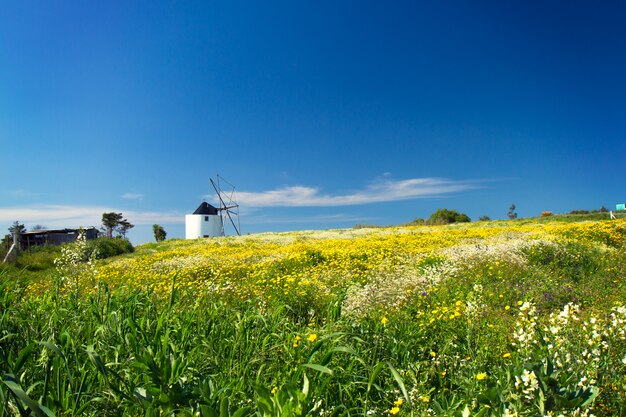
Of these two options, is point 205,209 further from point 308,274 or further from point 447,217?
point 308,274

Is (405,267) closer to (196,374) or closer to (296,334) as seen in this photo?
(296,334)

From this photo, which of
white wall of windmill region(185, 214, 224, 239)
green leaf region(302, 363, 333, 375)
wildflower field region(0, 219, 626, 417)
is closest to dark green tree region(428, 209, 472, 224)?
white wall of windmill region(185, 214, 224, 239)

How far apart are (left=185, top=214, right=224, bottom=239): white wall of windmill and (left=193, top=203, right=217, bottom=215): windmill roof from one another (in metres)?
1.49

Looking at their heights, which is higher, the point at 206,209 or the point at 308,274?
the point at 206,209

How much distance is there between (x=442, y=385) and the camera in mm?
4043

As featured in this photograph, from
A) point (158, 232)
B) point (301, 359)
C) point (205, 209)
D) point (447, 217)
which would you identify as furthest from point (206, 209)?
point (301, 359)

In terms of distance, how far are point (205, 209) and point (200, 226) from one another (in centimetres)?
454

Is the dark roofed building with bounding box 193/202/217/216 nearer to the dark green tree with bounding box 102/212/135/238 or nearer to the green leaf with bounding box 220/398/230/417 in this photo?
the dark green tree with bounding box 102/212/135/238

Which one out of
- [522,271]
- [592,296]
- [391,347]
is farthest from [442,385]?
[522,271]

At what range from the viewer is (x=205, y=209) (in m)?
70.1

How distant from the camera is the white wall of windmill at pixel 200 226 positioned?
66312mm

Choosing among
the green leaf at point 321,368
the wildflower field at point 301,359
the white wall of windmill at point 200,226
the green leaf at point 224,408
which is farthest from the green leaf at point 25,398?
the white wall of windmill at point 200,226

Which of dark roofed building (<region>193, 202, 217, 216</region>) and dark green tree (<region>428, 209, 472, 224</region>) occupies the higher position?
dark roofed building (<region>193, 202, 217, 216</region>)

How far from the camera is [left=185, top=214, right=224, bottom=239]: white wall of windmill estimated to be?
218ft
